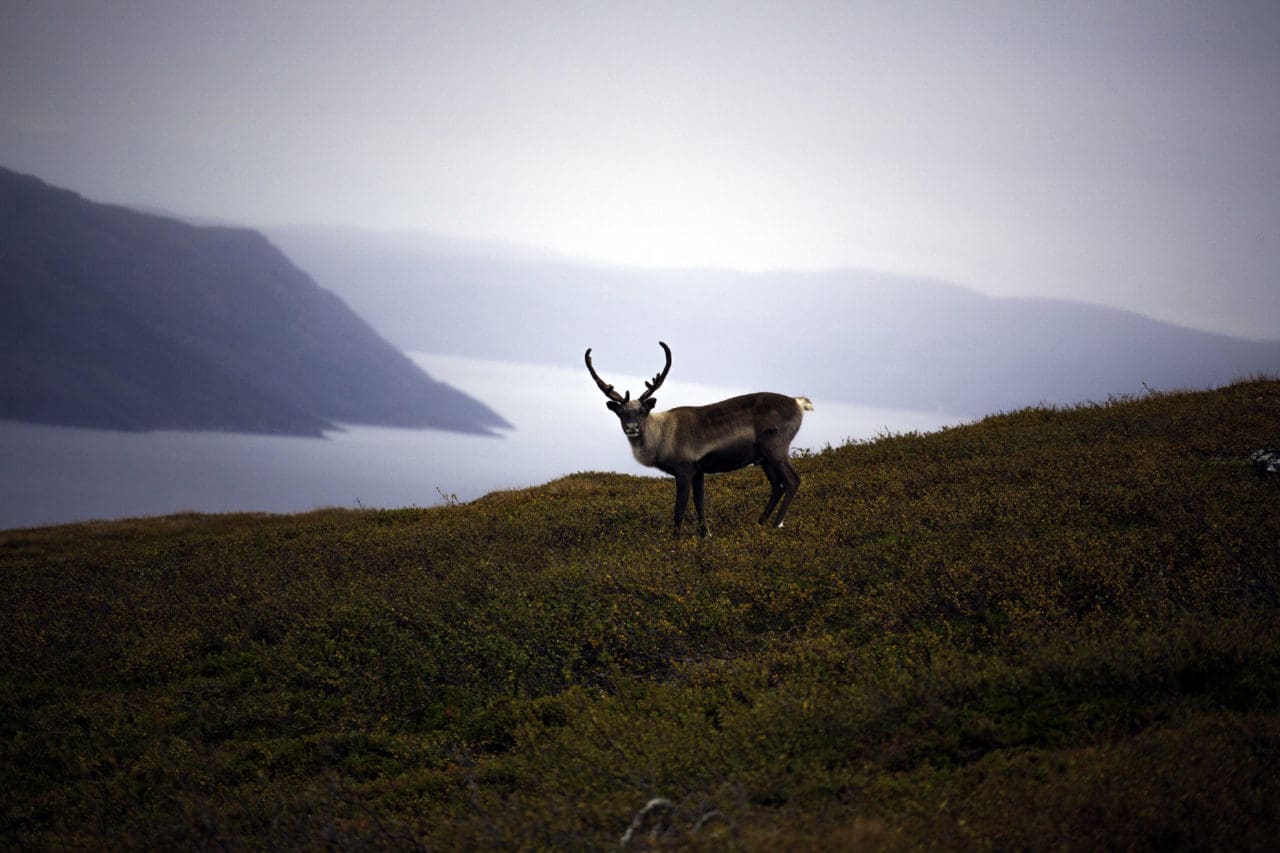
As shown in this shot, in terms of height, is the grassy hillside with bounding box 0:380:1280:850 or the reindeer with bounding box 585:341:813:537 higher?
the reindeer with bounding box 585:341:813:537

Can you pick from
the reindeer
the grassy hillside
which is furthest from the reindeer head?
the grassy hillside

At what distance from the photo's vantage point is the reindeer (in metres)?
14.0

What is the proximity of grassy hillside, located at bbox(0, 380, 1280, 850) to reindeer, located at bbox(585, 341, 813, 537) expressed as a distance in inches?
34.7

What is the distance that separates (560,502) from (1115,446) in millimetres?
11500

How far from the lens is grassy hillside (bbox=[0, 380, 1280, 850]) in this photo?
19.8ft

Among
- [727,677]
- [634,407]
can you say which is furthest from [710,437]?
[727,677]

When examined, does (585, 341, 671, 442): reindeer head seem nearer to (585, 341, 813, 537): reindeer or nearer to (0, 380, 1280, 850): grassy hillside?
(585, 341, 813, 537): reindeer

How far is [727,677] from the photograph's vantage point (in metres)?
9.05

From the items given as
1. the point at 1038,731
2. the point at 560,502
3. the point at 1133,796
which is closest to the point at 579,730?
the point at 1038,731

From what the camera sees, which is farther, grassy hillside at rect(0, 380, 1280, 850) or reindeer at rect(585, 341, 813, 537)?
reindeer at rect(585, 341, 813, 537)

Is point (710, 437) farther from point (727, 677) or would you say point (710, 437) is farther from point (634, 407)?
point (727, 677)

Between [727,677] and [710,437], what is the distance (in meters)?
5.61

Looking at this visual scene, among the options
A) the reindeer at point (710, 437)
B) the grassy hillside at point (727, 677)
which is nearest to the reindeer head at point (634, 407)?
the reindeer at point (710, 437)

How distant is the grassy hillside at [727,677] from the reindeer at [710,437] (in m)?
0.88
